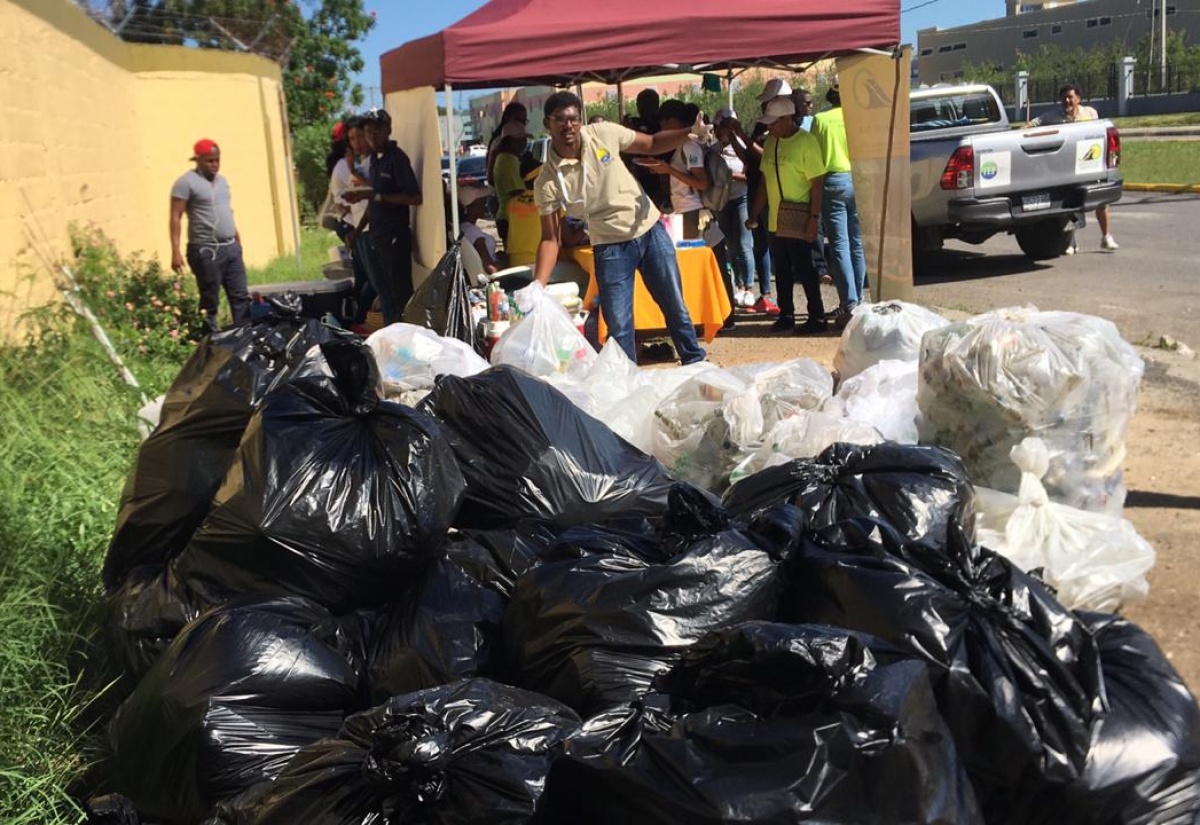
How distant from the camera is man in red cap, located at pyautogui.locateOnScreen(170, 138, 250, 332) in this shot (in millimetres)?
8320

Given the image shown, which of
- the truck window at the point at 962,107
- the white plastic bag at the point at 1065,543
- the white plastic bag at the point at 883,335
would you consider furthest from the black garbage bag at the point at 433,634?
the truck window at the point at 962,107

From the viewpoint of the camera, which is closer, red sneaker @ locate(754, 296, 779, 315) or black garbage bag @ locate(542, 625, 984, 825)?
black garbage bag @ locate(542, 625, 984, 825)

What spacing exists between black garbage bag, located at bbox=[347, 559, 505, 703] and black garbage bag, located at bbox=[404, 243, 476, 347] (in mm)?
3827

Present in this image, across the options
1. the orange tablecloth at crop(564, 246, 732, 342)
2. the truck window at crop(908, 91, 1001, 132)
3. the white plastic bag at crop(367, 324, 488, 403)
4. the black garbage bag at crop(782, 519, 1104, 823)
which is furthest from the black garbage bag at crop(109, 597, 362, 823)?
the truck window at crop(908, 91, 1001, 132)

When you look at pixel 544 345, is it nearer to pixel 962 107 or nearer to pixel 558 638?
pixel 558 638

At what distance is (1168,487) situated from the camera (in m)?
4.61

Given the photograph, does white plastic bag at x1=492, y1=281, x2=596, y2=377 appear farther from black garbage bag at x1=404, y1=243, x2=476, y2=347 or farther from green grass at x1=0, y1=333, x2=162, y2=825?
green grass at x1=0, y1=333, x2=162, y2=825

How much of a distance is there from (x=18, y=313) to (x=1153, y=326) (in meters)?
7.14

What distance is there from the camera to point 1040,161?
1007 centimetres

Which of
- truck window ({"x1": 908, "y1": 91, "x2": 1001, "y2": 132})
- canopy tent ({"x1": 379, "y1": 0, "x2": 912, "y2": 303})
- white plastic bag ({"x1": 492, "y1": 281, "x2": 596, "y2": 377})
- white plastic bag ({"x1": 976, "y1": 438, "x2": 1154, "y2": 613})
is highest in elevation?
canopy tent ({"x1": 379, "y1": 0, "x2": 912, "y2": 303})

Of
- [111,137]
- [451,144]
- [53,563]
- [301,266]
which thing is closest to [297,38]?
[301,266]

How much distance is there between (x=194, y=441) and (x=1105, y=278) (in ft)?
27.1

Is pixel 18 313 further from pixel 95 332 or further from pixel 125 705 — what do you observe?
pixel 125 705

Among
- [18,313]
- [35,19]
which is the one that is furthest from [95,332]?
[35,19]
